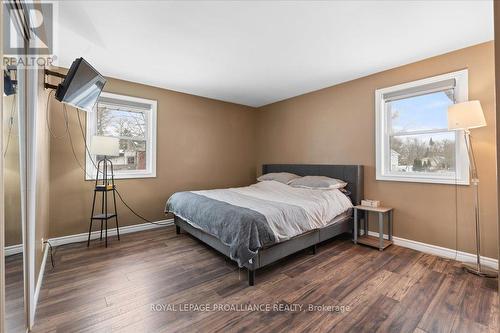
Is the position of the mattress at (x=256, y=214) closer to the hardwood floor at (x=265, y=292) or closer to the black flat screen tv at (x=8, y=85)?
the hardwood floor at (x=265, y=292)

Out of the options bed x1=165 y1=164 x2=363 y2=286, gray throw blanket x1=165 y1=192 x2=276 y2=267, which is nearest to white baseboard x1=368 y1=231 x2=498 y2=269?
bed x1=165 y1=164 x2=363 y2=286

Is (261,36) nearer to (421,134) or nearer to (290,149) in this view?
(421,134)

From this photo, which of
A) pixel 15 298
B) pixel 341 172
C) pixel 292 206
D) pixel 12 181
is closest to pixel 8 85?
pixel 12 181

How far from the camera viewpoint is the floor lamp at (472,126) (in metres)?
2.31

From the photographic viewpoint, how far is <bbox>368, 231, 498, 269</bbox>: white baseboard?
97.6 inches

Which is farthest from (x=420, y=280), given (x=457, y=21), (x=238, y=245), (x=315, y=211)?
(x=457, y=21)

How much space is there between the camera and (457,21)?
218cm

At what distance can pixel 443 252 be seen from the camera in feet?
9.09

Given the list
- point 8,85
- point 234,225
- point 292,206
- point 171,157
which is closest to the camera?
point 8,85

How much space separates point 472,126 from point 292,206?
80.5 inches

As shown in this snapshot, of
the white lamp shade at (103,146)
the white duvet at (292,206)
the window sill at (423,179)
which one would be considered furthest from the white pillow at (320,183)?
the white lamp shade at (103,146)

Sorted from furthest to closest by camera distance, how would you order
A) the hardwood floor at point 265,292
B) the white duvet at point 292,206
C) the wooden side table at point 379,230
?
the wooden side table at point 379,230 → the white duvet at point 292,206 → the hardwood floor at point 265,292

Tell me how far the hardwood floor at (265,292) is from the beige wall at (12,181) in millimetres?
904

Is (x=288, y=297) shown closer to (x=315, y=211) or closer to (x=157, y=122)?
(x=315, y=211)
